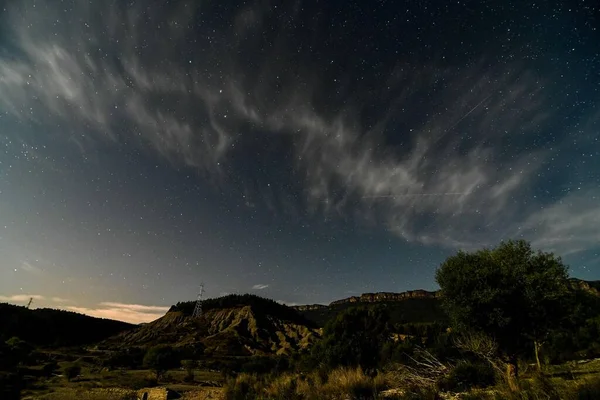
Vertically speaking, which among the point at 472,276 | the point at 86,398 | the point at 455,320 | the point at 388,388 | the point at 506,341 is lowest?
the point at 86,398

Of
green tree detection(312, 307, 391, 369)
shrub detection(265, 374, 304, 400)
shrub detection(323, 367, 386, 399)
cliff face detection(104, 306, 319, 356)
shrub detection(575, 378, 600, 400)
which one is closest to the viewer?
shrub detection(575, 378, 600, 400)

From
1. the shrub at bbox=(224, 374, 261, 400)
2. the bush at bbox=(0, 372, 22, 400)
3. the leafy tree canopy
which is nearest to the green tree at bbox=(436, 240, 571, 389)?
the leafy tree canopy

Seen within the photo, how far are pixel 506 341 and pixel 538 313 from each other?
256 centimetres

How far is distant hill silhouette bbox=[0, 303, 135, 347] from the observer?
130500mm

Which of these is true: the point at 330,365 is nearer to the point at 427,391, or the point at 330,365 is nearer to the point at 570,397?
the point at 427,391

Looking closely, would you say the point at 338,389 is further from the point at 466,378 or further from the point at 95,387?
the point at 95,387

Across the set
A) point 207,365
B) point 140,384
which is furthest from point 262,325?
point 140,384

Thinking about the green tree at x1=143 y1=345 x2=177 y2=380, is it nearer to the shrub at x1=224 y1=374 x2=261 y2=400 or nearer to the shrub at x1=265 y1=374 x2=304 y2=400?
the shrub at x1=224 y1=374 x2=261 y2=400

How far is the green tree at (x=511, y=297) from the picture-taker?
714 inches

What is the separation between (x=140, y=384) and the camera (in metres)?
30.5

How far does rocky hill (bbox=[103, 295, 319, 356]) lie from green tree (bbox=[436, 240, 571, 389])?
84.3 metres

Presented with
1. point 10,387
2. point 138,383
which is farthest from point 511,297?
point 10,387

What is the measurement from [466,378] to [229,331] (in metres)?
121

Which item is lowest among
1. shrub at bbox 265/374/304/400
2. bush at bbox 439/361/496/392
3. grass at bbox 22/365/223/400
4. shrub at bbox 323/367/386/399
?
grass at bbox 22/365/223/400
